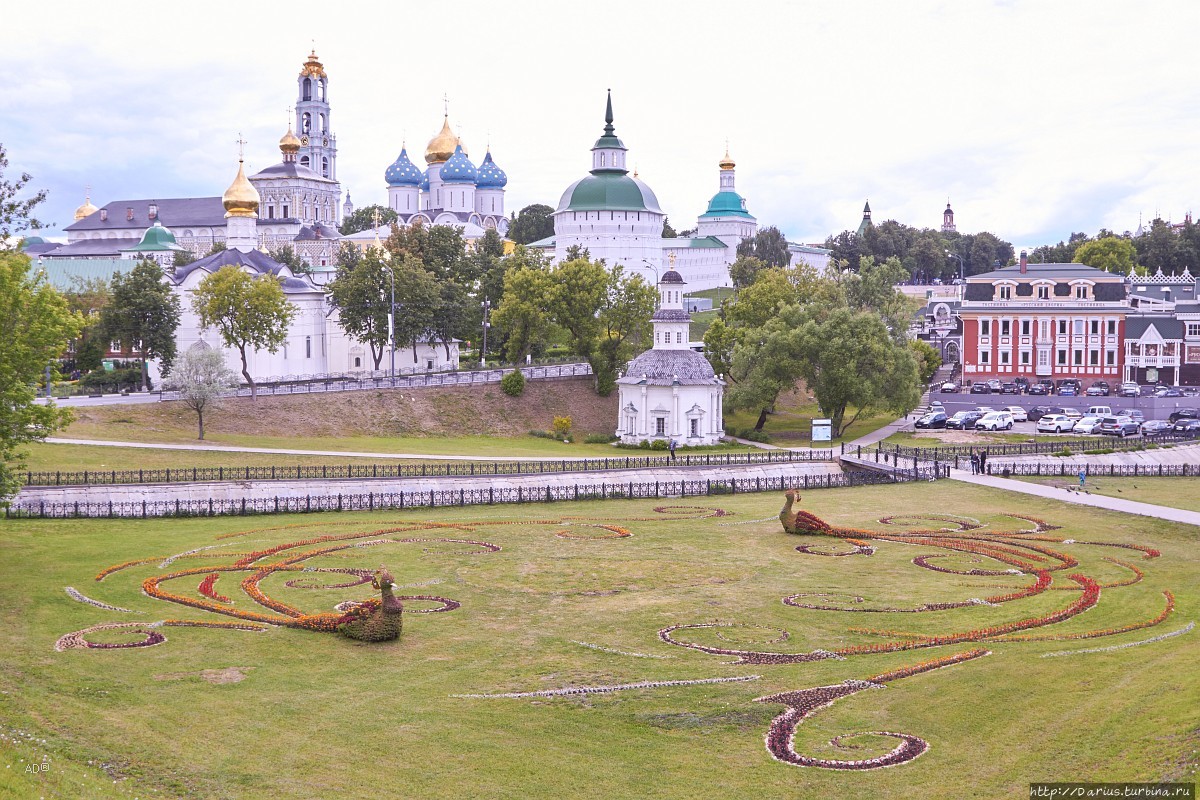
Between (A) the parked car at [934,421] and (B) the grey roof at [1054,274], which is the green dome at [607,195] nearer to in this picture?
(B) the grey roof at [1054,274]

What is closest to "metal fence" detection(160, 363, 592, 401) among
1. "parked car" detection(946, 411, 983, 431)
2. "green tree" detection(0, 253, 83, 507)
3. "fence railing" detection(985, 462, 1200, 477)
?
"parked car" detection(946, 411, 983, 431)

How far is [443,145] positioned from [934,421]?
3672 inches

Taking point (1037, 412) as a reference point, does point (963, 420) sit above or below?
below

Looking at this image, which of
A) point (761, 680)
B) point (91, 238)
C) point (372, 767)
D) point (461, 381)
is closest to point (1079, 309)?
point (461, 381)

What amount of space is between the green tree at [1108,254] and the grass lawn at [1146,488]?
292ft

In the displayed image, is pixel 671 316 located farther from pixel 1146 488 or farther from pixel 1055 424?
pixel 1146 488

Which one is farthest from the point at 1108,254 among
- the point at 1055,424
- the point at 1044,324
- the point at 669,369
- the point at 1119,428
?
the point at 669,369

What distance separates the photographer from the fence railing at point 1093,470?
54.3m

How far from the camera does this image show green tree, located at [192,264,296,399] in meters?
74.4

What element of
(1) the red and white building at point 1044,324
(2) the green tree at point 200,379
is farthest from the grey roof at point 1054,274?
(2) the green tree at point 200,379

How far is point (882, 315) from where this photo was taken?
94188 millimetres

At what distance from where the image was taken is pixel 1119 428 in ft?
227

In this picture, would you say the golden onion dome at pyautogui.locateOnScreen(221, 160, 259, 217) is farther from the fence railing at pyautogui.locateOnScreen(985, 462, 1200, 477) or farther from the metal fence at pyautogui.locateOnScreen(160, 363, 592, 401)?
the fence railing at pyautogui.locateOnScreen(985, 462, 1200, 477)

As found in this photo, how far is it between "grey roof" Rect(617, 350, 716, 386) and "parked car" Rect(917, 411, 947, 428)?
14.2 m
